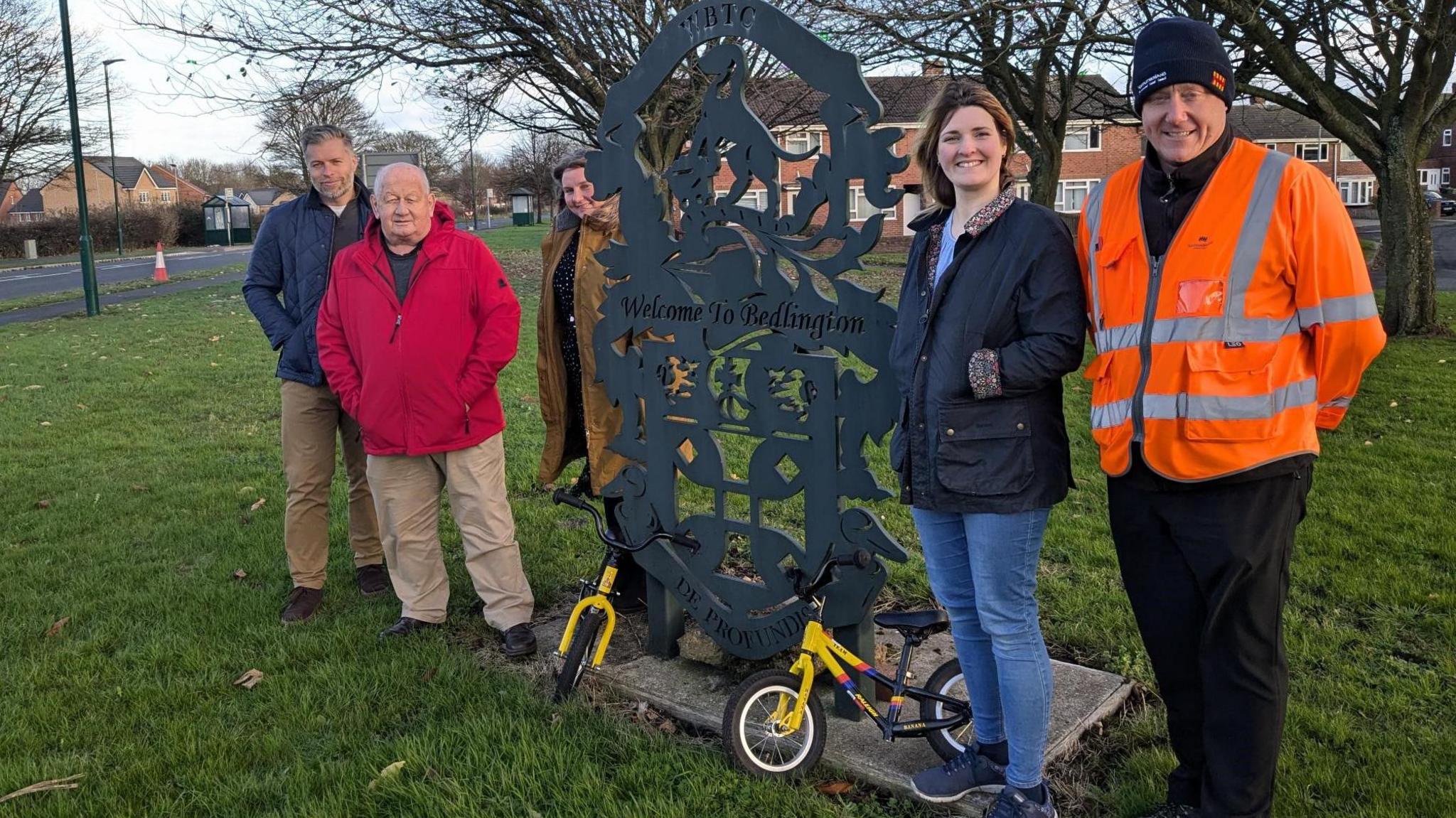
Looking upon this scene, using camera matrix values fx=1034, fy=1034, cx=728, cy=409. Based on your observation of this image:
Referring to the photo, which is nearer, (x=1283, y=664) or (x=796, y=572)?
(x=1283, y=664)

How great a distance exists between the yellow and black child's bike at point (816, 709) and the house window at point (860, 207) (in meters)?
1.04

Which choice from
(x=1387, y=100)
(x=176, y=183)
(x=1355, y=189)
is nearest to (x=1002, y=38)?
(x=1387, y=100)

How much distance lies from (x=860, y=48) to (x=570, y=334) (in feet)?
28.8

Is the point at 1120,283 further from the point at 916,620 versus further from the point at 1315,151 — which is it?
the point at 1315,151

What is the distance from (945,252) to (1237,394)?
82 cm

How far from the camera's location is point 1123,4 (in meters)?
11.3

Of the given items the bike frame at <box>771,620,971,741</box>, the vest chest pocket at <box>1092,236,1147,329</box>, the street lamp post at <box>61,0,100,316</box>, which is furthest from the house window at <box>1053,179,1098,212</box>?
the vest chest pocket at <box>1092,236,1147,329</box>

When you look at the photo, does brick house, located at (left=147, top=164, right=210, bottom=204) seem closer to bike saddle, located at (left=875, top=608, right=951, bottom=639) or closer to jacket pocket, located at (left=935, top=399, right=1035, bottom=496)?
bike saddle, located at (left=875, top=608, right=951, bottom=639)

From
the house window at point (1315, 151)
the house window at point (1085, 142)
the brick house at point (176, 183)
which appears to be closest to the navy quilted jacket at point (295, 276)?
the house window at point (1085, 142)

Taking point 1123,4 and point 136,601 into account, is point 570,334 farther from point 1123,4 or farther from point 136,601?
point 1123,4

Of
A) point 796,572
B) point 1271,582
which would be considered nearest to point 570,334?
point 796,572

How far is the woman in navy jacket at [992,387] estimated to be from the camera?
2570mm

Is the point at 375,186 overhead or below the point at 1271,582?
overhead

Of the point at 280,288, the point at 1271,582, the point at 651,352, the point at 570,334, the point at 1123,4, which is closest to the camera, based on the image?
the point at 1271,582
